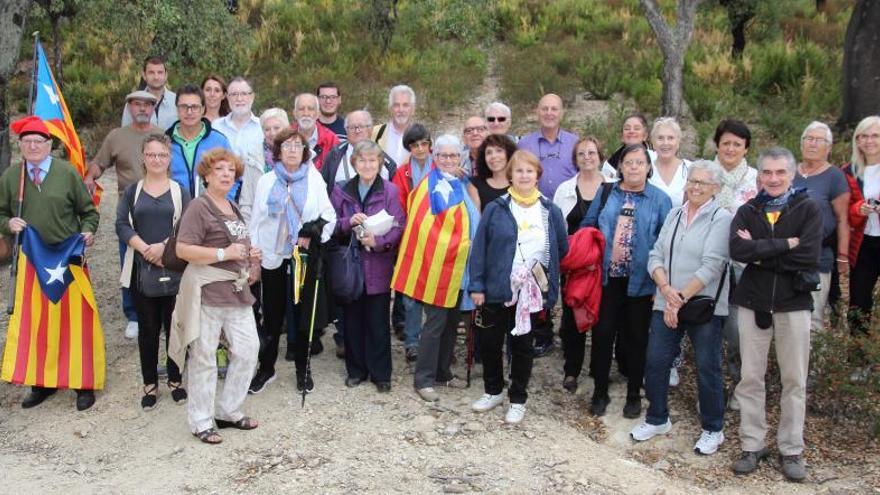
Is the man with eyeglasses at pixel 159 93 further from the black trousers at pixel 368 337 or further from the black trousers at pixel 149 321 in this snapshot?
the black trousers at pixel 368 337

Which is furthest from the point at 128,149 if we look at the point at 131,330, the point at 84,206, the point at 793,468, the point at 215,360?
the point at 793,468

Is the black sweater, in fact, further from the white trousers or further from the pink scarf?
the white trousers

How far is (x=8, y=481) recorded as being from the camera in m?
5.40

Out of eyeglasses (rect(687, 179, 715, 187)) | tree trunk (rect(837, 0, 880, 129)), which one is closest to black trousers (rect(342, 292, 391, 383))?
eyeglasses (rect(687, 179, 715, 187))

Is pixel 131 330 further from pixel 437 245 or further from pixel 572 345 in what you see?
pixel 572 345

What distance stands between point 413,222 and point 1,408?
370 cm

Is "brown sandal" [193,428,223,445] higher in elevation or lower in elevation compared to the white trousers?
lower

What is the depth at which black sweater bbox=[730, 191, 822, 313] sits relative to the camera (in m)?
5.04

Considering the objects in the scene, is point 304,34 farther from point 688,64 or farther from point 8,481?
point 8,481

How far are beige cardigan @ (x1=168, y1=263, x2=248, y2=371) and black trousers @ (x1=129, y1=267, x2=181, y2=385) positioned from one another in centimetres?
72

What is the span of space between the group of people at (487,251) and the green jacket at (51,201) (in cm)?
2

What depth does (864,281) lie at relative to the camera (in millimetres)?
6496

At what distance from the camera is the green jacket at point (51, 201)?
6.21 metres

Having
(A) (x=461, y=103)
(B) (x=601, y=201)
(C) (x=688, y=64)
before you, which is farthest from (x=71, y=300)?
(C) (x=688, y=64)
